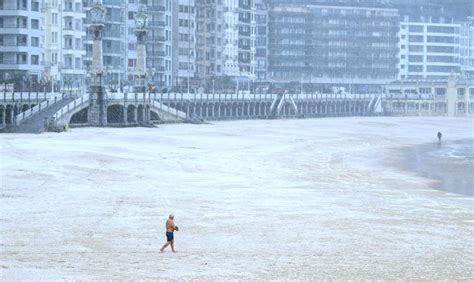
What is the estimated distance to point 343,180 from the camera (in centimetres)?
7388

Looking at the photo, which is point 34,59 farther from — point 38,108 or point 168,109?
point 38,108

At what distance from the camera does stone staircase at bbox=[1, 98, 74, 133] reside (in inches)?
4277

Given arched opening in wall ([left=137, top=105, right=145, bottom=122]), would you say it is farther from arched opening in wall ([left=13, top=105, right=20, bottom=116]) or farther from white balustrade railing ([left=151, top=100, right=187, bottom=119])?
arched opening in wall ([left=13, top=105, right=20, bottom=116])

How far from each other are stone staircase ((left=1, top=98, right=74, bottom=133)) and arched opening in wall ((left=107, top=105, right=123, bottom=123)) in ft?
52.9

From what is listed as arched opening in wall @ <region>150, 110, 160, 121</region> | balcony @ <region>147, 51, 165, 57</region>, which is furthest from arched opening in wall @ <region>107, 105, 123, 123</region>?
balcony @ <region>147, 51, 165, 57</region>

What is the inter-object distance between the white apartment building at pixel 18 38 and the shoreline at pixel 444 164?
47.5m

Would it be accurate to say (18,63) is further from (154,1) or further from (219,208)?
(219,208)

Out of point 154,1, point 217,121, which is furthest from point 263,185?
point 154,1

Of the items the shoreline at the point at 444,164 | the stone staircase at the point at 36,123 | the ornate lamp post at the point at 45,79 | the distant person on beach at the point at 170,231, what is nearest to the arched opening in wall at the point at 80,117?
the stone staircase at the point at 36,123

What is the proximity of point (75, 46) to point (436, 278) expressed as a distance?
125466 millimetres

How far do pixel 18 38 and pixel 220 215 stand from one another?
88958 mm

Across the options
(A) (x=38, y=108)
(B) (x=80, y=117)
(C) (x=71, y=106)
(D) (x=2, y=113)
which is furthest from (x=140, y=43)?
(D) (x=2, y=113)

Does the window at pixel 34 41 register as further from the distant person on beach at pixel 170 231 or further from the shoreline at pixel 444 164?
the distant person on beach at pixel 170 231

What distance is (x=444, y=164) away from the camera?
92000 millimetres
